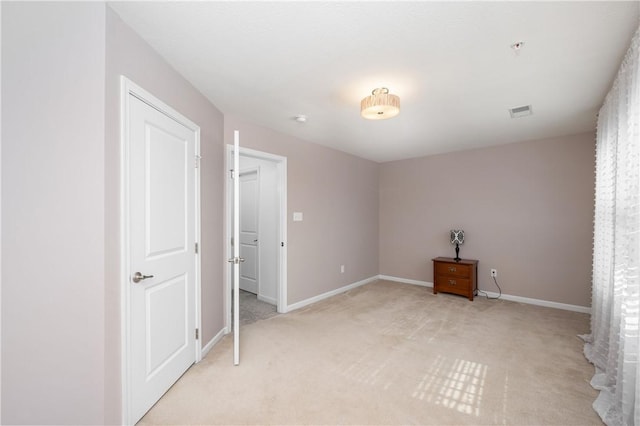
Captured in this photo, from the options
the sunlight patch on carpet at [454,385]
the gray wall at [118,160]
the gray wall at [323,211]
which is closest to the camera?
the gray wall at [118,160]

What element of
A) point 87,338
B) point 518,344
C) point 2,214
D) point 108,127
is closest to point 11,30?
point 108,127

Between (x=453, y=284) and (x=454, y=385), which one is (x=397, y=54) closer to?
(x=454, y=385)

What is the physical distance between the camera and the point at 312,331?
3.21m

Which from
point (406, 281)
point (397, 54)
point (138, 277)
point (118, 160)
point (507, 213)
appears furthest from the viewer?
point (406, 281)

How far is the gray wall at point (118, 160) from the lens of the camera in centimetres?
155

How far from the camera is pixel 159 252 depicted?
200cm

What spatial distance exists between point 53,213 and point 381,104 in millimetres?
2185

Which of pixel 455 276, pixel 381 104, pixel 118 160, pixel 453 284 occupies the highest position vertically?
pixel 381 104

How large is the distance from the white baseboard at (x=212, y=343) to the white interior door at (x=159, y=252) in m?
0.15

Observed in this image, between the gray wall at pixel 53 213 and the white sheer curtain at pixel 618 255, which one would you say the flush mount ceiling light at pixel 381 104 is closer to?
the white sheer curtain at pixel 618 255

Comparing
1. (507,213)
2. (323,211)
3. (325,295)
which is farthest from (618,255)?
(325,295)

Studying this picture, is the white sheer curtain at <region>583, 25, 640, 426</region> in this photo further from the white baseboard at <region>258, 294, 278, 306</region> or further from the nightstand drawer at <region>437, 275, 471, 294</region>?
the white baseboard at <region>258, 294, 278, 306</region>

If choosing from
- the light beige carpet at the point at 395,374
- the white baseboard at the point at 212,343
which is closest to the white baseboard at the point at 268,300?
the light beige carpet at the point at 395,374

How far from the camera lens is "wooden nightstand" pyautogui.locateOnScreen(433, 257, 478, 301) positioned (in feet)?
14.3
